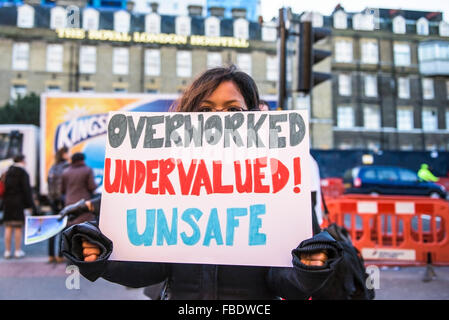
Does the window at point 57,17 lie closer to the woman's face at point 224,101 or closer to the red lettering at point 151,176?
the woman's face at point 224,101

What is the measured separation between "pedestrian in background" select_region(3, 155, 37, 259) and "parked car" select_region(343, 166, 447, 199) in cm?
1454

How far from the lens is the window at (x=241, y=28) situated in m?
32.1

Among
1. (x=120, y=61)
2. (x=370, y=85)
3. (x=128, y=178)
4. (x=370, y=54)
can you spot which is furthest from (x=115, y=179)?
(x=370, y=54)

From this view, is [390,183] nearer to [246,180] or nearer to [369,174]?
[369,174]

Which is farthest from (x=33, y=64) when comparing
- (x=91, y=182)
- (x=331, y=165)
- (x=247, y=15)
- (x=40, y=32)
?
(x=91, y=182)

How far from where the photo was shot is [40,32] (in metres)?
29.1

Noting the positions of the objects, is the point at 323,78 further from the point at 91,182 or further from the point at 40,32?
the point at 40,32

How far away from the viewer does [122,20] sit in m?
30.7

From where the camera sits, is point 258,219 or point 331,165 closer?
point 258,219

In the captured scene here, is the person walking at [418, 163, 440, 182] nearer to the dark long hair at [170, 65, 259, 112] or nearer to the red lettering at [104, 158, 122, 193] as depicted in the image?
the dark long hair at [170, 65, 259, 112]

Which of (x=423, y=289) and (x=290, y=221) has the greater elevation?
(x=290, y=221)

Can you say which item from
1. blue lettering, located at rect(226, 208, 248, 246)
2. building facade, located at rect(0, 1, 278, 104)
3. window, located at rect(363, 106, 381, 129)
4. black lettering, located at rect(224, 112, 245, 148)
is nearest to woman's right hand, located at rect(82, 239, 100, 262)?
blue lettering, located at rect(226, 208, 248, 246)

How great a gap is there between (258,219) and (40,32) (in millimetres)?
33088
